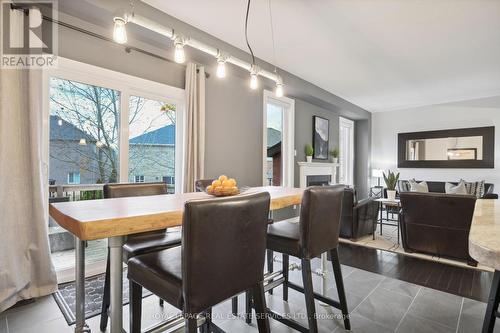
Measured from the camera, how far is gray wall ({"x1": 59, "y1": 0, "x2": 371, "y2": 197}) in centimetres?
245

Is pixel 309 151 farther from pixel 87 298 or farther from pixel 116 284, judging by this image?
pixel 116 284

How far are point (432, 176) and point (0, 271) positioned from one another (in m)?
7.87

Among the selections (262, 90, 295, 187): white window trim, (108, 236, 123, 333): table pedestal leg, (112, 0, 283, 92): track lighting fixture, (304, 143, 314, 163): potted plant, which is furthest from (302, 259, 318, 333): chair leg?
(304, 143, 314, 163): potted plant

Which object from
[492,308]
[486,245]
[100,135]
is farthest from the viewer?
[100,135]

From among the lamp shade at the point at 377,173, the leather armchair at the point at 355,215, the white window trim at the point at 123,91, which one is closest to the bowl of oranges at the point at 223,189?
the white window trim at the point at 123,91

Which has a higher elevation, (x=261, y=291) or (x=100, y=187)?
(x=100, y=187)

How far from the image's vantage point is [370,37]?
3152 mm

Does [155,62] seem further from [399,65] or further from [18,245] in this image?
Result: [399,65]

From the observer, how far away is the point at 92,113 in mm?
2766

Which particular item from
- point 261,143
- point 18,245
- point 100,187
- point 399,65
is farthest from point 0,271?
point 399,65

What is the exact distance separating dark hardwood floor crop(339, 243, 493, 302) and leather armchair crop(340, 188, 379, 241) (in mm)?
336

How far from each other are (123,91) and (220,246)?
2.51 m

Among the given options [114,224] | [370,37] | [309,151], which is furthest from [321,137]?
[114,224]

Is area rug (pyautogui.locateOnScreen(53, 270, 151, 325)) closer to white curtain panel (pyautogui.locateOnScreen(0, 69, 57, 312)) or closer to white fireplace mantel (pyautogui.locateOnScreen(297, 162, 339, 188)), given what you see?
white curtain panel (pyautogui.locateOnScreen(0, 69, 57, 312))
